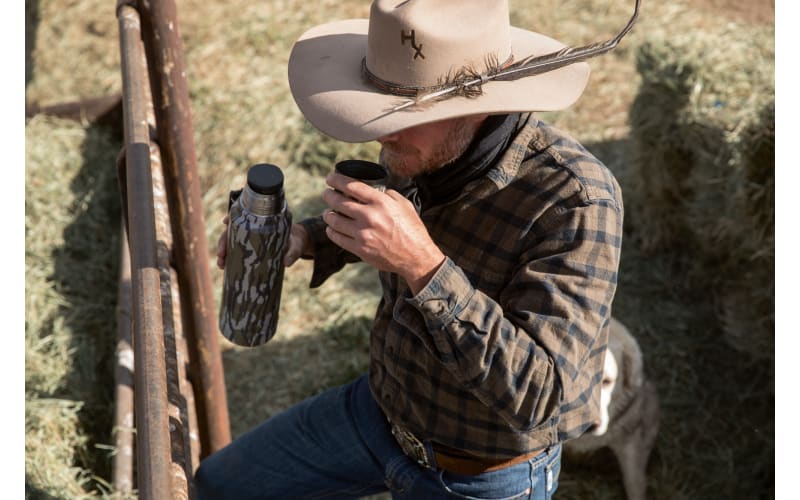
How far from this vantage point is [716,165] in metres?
4.70

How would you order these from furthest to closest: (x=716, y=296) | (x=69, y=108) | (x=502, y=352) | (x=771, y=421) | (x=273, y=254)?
(x=69, y=108)
(x=716, y=296)
(x=771, y=421)
(x=273, y=254)
(x=502, y=352)

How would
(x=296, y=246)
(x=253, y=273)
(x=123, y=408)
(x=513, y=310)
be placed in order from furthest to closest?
(x=123, y=408)
(x=296, y=246)
(x=253, y=273)
(x=513, y=310)

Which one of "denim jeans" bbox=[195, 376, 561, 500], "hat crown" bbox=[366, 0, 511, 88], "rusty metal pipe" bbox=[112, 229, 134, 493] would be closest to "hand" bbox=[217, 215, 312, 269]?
"denim jeans" bbox=[195, 376, 561, 500]

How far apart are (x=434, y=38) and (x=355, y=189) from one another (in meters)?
0.42

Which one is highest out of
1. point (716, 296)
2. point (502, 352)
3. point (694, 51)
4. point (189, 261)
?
point (694, 51)

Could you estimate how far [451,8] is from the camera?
2.13 m

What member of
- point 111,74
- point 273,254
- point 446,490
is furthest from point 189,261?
point 111,74

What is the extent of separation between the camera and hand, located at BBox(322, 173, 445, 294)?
1.91m

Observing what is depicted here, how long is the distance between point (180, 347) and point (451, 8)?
1.60 meters

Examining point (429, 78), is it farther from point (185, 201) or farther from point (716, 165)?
point (716, 165)

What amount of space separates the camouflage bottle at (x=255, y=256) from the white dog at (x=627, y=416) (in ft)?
5.32

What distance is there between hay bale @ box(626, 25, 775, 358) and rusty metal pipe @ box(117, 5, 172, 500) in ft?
9.25

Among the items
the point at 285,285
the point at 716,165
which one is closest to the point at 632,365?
the point at 716,165

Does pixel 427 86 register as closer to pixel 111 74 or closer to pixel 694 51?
pixel 694 51
